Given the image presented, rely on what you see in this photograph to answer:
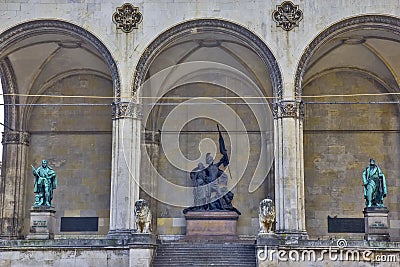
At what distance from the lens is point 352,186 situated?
83.7 feet

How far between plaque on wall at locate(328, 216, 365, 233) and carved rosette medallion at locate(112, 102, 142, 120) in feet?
29.7

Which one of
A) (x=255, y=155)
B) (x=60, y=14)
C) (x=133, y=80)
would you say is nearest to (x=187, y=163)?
(x=255, y=155)

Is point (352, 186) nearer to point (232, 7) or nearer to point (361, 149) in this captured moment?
point (361, 149)

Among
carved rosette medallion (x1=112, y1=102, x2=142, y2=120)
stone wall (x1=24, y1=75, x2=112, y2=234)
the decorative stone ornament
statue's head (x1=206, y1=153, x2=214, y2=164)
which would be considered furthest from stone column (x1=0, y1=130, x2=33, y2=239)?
statue's head (x1=206, y1=153, x2=214, y2=164)

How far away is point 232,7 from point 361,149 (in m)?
8.31

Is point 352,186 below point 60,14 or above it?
below

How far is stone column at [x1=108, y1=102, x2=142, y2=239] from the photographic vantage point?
2058 cm

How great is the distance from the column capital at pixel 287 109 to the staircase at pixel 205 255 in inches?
169

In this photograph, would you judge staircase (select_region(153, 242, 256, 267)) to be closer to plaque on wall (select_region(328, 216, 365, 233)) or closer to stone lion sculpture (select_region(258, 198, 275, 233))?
stone lion sculpture (select_region(258, 198, 275, 233))

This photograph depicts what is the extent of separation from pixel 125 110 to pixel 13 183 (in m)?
6.97

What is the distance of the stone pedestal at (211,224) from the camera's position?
2305cm

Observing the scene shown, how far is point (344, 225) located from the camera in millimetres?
25219

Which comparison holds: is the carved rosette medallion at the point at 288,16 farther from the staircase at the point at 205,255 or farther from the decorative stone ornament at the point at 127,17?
the staircase at the point at 205,255

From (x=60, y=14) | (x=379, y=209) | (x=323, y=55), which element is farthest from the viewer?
(x=323, y=55)
